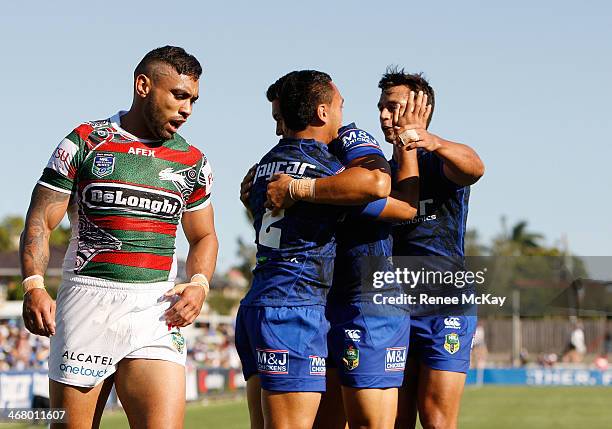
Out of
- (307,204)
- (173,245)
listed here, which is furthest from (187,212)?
(307,204)

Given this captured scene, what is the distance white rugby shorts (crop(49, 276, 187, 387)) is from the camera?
20.6 ft

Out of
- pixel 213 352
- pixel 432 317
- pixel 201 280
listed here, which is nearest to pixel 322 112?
pixel 201 280

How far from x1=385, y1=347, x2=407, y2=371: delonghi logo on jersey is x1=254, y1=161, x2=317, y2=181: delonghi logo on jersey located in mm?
1389

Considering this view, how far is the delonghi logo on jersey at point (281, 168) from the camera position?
662 cm

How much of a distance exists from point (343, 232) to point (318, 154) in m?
0.65

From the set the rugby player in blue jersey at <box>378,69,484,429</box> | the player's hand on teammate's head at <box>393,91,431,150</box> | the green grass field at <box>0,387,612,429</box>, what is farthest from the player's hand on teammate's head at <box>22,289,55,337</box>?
the green grass field at <box>0,387,612,429</box>

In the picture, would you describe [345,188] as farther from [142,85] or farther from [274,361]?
[142,85]

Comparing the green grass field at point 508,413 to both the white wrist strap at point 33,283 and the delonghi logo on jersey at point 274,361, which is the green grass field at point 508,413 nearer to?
the delonghi logo on jersey at point 274,361

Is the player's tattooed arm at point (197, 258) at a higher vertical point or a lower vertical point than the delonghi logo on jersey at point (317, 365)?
higher

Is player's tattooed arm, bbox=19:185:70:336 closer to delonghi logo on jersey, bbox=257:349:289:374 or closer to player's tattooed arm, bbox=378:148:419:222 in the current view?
delonghi logo on jersey, bbox=257:349:289:374

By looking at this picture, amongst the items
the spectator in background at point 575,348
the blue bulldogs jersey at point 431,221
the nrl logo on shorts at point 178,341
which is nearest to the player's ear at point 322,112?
the blue bulldogs jersey at point 431,221

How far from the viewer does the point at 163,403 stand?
244 inches

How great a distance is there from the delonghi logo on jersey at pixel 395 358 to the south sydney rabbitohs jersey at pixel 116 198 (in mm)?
1613

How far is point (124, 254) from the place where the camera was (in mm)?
6352
